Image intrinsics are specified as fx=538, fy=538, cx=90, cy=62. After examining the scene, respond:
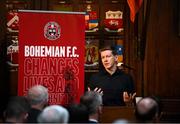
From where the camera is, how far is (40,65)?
22.2ft

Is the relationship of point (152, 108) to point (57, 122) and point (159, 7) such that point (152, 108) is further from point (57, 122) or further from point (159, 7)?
point (159, 7)

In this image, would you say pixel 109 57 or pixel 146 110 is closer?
pixel 146 110

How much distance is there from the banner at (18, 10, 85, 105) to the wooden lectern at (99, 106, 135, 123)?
503mm

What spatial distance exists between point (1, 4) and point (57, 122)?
15.2 ft

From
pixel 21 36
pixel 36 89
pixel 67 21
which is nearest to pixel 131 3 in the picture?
pixel 67 21

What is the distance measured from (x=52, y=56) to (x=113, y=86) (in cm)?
86

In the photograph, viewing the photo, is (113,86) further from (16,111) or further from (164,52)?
(16,111)

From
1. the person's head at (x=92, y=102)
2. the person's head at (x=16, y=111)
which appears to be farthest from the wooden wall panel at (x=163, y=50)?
the person's head at (x=16, y=111)

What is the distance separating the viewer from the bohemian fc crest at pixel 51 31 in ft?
22.5

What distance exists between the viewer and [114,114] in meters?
6.48

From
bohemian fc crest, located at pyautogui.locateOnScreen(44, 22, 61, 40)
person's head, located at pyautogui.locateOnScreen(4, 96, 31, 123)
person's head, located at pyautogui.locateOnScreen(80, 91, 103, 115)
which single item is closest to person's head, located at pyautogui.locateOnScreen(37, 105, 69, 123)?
person's head, located at pyautogui.locateOnScreen(4, 96, 31, 123)

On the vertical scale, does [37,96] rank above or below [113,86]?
above

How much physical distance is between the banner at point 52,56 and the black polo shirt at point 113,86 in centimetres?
23

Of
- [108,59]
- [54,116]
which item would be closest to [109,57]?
[108,59]
